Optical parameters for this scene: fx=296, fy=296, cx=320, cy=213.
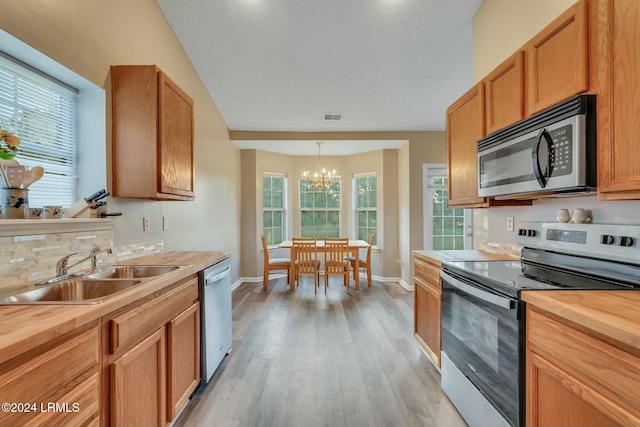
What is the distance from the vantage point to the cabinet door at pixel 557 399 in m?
0.93

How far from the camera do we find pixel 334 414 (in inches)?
72.6

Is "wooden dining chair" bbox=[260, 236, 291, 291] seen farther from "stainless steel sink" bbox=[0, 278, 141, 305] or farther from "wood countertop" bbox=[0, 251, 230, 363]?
"wood countertop" bbox=[0, 251, 230, 363]

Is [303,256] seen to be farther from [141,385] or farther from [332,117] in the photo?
[141,385]

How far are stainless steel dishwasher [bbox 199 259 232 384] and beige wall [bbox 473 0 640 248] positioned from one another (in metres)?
2.26

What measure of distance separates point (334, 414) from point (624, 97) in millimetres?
2132

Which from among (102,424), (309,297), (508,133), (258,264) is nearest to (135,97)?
(102,424)

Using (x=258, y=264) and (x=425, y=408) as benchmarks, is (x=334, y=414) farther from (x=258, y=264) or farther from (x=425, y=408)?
(x=258, y=264)

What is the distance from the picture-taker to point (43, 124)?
1.74 m

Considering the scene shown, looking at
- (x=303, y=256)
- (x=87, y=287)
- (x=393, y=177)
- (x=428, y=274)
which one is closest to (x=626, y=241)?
(x=428, y=274)

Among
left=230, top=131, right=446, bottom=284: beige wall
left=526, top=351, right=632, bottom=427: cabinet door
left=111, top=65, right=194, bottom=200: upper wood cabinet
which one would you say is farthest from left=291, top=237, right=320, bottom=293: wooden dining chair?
left=526, top=351, right=632, bottom=427: cabinet door

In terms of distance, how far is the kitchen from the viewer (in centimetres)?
158

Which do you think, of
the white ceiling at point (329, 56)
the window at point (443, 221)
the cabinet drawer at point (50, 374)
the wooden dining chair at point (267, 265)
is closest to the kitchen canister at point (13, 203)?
the cabinet drawer at point (50, 374)

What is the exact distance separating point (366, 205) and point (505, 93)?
4.13m

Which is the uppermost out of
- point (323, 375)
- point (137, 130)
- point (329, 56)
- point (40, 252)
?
point (329, 56)
